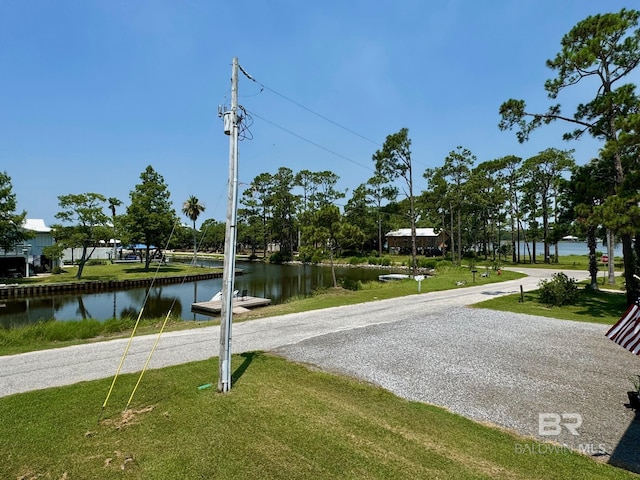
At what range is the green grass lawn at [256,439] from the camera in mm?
3992

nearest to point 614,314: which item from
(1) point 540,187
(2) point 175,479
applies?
(2) point 175,479

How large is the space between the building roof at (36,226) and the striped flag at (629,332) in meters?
46.4

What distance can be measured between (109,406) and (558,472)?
6261 mm

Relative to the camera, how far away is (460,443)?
464 cm

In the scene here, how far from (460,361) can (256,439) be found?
5.48m

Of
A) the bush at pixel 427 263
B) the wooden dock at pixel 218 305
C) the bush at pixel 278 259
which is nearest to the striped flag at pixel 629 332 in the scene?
the wooden dock at pixel 218 305

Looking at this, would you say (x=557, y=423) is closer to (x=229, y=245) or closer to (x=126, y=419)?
(x=229, y=245)

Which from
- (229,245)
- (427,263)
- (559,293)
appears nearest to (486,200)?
(427,263)

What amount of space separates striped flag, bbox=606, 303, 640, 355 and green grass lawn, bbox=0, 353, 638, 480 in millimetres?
1487

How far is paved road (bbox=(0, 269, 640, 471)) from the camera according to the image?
18.2ft

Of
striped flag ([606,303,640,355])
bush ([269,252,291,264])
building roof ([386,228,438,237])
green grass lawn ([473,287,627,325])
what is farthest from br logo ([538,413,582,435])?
building roof ([386,228,438,237])

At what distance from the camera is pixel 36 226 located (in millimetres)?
40281

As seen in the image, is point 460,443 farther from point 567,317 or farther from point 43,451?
point 567,317

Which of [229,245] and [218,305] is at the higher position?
[229,245]
